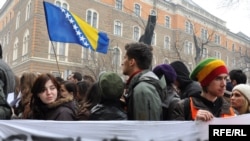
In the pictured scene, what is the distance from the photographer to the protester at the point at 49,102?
2.69 meters

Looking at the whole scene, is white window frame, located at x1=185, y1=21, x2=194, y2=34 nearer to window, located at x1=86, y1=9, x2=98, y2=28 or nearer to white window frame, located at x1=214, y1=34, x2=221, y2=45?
white window frame, located at x1=214, y1=34, x2=221, y2=45

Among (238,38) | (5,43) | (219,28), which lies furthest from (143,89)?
(238,38)

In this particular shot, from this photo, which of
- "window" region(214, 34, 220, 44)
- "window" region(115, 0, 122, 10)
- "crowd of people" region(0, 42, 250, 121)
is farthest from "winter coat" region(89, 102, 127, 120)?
"window" region(214, 34, 220, 44)

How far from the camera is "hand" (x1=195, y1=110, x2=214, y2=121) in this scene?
8.13ft

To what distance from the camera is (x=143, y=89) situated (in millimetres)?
2588

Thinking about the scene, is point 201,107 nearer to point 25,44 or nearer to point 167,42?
point 25,44

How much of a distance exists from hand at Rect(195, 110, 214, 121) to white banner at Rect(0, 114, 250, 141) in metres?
0.08

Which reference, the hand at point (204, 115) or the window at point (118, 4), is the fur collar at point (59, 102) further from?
the window at point (118, 4)

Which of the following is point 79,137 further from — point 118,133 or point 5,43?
point 5,43

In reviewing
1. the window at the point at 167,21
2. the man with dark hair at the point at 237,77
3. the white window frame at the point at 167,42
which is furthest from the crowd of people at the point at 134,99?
→ the window at the point at 167,21

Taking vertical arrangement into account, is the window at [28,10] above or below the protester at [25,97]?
above

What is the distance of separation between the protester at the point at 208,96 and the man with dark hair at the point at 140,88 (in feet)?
0.68

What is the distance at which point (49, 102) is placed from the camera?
284cm

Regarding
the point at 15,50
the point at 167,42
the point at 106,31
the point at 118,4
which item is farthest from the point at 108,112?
the point at 167,42
